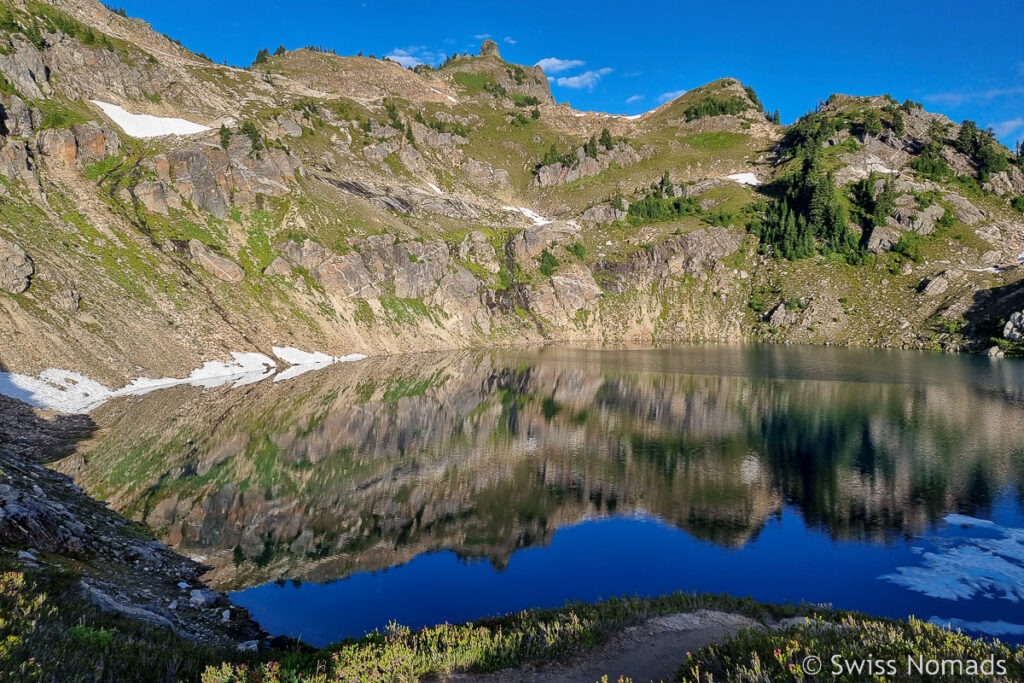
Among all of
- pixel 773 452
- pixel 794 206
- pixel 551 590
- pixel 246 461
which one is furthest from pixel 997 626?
pixel 794 206

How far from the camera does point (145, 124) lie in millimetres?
111250

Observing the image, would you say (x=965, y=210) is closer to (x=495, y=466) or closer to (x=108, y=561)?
(x=495, y=466)

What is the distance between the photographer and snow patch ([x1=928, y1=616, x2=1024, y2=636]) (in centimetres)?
1667

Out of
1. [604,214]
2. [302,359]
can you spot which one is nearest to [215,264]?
[302,359]

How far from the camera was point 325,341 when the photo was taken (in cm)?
8512

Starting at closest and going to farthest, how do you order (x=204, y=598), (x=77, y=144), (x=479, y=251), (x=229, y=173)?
(x=204, y=598) → (x=77, y=144) → (x=229, y=173) → (x=479, y=251)

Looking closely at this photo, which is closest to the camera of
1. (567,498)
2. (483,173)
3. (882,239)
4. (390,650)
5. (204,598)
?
(390,650)

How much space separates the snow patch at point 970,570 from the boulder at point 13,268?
73.8 meters

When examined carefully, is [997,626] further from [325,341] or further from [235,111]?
[235,111]

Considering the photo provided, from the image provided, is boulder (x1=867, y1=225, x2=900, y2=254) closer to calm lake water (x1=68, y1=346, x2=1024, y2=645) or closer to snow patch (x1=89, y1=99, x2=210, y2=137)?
calm lake water (x1=68, y1=346, x2=1024, y2=645)

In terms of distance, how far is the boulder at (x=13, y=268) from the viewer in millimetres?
50281

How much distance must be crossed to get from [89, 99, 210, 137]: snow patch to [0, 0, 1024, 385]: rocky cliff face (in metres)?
1.24

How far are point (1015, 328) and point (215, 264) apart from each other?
13847 cm

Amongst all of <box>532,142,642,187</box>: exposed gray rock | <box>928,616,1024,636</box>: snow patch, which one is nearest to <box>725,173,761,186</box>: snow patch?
<box>532,142,642,187</box>: exposed gray rock
